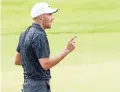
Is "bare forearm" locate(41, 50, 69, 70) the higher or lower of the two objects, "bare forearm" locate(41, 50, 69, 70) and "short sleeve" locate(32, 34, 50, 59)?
the lower

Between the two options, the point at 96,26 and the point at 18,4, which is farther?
the point at 18,4

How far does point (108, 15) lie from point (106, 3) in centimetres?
92

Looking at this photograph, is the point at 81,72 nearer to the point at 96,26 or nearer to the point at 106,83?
the point at 106,83

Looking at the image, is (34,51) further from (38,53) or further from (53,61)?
(53,61)

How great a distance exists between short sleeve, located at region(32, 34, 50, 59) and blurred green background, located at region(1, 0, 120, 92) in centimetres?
345

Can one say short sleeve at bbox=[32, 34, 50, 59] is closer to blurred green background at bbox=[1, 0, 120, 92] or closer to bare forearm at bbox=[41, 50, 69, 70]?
bare forearm at bbox=[41, 50, 69, 70]

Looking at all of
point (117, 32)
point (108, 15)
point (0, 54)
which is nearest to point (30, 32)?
point (0, 54)

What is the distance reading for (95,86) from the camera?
26.2 feet

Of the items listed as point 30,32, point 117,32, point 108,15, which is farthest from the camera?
point 108,15

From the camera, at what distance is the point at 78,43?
1110 centimetres

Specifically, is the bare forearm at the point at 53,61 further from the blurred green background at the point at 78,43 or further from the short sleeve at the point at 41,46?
the blurred green background at the point at 78,43

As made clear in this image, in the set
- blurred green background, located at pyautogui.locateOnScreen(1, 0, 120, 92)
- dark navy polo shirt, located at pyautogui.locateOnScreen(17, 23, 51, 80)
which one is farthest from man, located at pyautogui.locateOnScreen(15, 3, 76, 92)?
blurred green background, located at pyautogui.locateOnScreen(1, 0, 120, 92)

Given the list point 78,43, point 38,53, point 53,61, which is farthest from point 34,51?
point 78,43

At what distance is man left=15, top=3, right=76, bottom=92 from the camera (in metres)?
4.47
